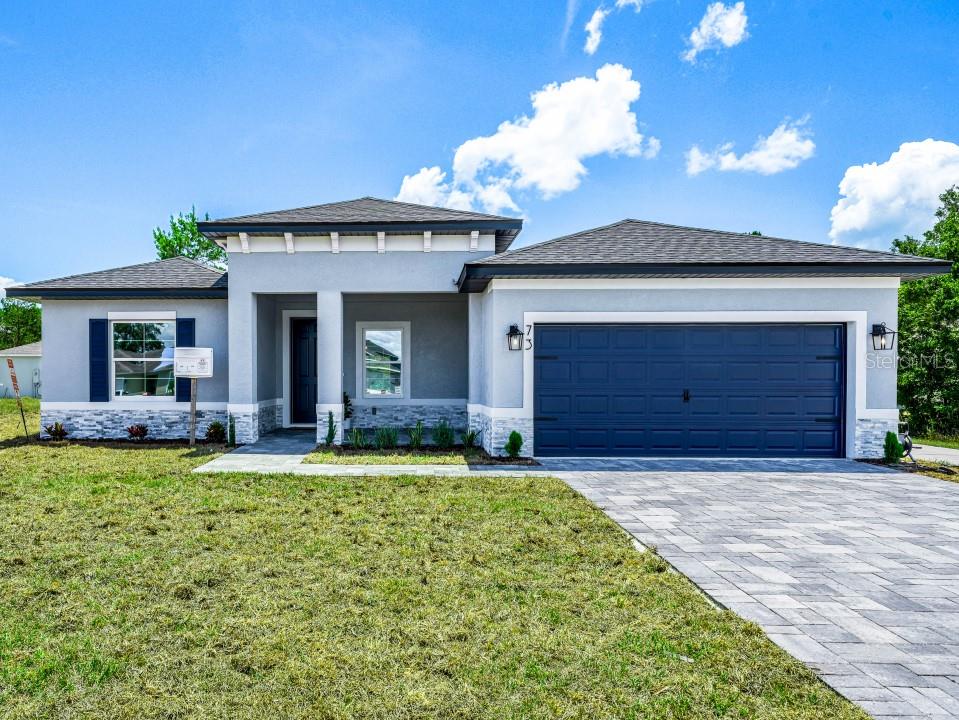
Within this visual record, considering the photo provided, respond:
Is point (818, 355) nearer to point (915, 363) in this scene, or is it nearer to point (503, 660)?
point (503, 660)

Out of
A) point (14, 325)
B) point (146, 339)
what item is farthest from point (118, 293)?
point (14, 325)

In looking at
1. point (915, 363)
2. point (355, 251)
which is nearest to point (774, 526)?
point (355, 251)

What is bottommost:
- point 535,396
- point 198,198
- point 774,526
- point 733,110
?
point 774,526

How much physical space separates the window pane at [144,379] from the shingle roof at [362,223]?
322cm

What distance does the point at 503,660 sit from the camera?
2.53 metres

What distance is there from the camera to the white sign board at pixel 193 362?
9.36 metres

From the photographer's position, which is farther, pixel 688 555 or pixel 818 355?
pixel 818 355

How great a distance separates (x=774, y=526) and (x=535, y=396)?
4240 mm

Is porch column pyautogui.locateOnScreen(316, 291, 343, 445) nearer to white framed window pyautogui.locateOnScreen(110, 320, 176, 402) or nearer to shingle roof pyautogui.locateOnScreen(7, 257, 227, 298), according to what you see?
shingle roof pyautogui.locateOnScreen(7, 257, 227, 298)

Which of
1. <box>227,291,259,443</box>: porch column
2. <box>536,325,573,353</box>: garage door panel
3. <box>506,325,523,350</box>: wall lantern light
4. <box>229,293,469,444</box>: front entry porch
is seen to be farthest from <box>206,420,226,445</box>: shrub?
<box>536,325,573,353</box>: garage door panel

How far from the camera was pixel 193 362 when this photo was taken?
941 centimetres

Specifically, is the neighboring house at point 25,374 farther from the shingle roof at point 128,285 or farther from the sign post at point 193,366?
the sign post at point 193,366

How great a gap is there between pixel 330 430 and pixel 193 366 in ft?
9.76

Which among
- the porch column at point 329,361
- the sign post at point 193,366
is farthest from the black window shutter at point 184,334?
the porch column at point 329,361
